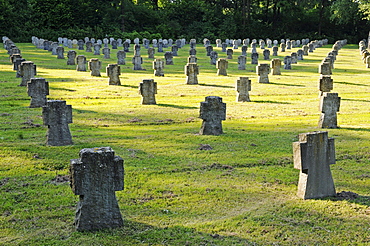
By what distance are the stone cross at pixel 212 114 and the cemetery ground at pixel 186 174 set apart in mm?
374

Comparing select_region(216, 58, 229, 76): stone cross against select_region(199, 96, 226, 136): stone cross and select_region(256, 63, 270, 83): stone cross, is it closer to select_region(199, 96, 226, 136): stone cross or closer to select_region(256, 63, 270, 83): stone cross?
select_region(256, 63, 270, 83): stone cross

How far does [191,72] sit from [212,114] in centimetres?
1293

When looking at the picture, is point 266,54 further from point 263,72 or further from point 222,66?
point 263,72

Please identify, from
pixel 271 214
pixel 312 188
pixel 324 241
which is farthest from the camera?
pixel 312 188

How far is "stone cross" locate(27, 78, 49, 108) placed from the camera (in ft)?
63.6

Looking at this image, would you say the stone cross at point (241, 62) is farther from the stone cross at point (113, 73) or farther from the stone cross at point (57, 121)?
the stone cross at point (57, 121)

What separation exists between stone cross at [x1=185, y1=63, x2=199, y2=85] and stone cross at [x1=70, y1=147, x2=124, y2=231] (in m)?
20.2

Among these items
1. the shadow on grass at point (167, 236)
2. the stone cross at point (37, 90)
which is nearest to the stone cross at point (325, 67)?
the stone cross at point (37, 90)

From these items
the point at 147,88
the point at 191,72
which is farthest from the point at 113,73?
the point at 147,88

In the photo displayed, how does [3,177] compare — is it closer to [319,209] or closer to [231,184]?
[231,184]

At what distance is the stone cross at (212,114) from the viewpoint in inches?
605

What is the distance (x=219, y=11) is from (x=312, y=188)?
239ft

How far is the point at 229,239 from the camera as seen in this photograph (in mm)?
8008

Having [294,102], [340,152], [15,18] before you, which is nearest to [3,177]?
[340,152]
